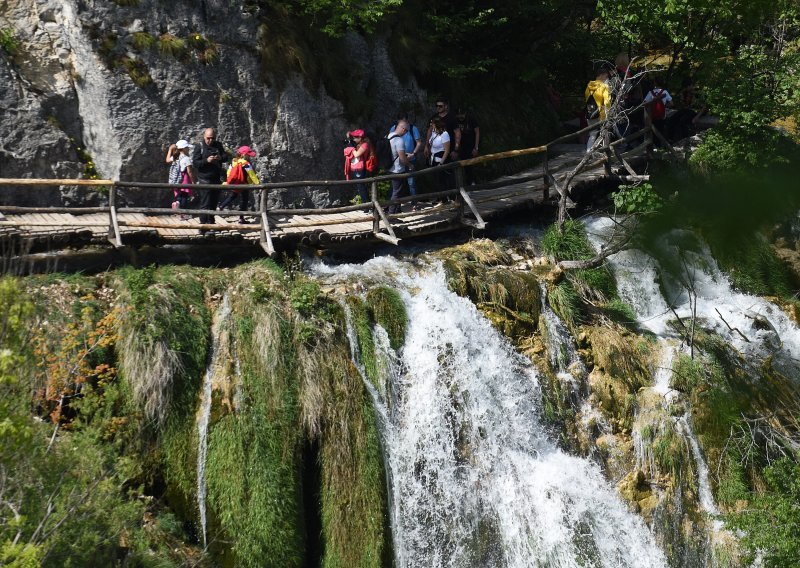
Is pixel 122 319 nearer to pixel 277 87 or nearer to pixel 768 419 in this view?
pixel 277 87

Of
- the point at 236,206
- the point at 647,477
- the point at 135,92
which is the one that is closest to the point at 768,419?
the point at 647,477

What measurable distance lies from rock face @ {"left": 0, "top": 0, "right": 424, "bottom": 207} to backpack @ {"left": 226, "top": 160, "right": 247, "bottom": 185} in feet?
5.35

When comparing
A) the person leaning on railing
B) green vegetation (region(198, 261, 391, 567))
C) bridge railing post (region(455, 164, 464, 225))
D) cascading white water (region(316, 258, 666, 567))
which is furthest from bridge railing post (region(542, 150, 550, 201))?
the person leaning on railing

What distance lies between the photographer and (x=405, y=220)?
14.9 meters

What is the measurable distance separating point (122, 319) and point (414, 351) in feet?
12.4

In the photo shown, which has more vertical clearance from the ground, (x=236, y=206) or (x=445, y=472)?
(x=236, y=206)

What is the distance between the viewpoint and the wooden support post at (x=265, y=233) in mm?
12920

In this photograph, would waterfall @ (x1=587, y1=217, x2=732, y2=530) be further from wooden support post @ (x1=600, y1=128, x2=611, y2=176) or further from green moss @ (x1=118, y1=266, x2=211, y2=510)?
green moss @ (x1=118, y1=266, x2=211, y2=510)

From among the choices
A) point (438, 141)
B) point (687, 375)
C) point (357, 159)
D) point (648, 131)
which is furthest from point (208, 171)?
point (648, 131)

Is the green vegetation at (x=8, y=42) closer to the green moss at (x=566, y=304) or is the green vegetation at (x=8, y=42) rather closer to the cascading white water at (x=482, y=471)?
the cascading white water at (x=482, y=471)

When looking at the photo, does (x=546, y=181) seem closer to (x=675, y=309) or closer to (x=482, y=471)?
(x=675, y=309)

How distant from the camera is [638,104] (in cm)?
1839

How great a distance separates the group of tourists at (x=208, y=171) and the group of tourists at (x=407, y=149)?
1.78 metres

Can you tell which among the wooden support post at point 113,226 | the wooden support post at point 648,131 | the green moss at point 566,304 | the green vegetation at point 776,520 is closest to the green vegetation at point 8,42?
the wooden support post at point 113,226
